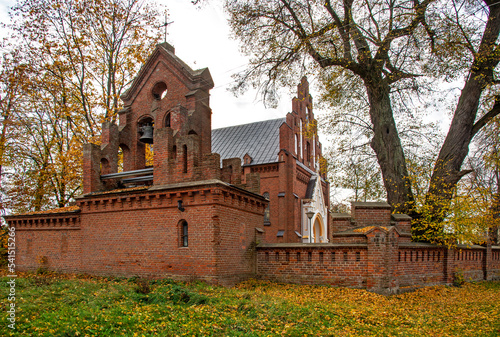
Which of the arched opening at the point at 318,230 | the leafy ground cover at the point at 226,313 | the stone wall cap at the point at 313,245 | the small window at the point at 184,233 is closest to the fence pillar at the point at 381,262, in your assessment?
the stone wall cap at the point at 313,245

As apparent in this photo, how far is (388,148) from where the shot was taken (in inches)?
624

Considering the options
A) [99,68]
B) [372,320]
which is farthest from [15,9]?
[372,320]

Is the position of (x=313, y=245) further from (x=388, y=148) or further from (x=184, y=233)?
(x=388, y=148)

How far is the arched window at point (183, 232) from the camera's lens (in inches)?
491

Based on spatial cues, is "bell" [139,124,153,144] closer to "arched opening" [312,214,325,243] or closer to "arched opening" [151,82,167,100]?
"arched opening" [151,82,167,100]

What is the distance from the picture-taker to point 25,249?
1645cm

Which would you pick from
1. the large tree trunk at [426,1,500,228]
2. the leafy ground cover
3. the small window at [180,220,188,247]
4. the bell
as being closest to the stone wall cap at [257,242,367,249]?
the leafy ground cover

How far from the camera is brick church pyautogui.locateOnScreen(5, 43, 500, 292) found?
12039mm

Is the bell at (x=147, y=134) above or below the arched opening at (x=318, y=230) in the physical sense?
above

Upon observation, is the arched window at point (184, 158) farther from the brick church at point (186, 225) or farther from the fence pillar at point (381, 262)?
the fence pillar at point (381, 262)

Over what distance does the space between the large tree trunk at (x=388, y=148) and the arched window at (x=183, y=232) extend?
833cm

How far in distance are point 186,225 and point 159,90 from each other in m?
5.99

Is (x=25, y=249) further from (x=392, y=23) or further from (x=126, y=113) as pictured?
(x=392, y=23)

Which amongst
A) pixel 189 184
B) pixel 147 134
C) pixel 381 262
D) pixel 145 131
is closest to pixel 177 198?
pixel 189 184
